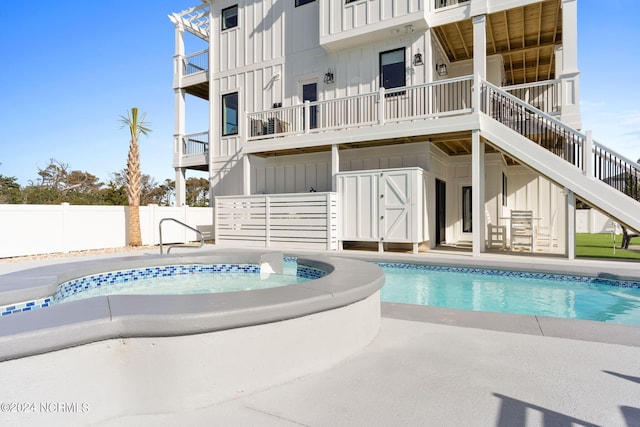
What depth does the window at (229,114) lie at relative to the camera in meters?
14.0

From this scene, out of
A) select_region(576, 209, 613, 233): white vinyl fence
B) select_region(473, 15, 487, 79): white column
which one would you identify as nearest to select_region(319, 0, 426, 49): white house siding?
select_region(473, 15, 487, 79): white column

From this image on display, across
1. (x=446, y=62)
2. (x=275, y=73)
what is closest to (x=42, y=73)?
(x=275, y=73)

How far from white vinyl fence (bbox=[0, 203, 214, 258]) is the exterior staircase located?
10.2 m

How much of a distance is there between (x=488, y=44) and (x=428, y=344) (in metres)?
11.0

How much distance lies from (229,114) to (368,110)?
20.0 ft

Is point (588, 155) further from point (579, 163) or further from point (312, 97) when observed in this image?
point (312, 97)

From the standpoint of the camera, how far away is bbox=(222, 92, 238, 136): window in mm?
13984

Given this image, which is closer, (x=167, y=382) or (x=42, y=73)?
(x=167, y=382)

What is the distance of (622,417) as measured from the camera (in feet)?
6.11

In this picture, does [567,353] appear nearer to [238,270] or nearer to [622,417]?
[622,417]

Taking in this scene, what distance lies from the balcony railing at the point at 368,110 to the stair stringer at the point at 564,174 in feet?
4.68

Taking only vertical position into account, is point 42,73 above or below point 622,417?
above

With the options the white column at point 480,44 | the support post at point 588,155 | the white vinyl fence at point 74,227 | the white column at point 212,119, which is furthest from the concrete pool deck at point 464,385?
the white column at point 212,119

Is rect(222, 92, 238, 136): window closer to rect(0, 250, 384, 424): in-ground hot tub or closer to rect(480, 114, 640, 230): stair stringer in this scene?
rect(480, 114, 640, 230): stair stringer
